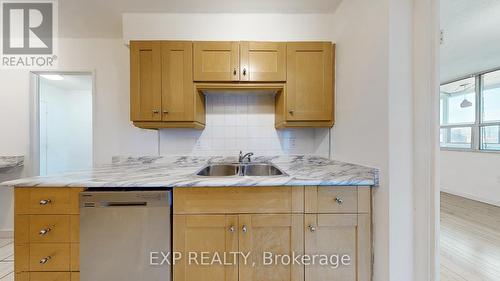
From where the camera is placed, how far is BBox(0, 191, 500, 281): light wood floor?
172 centimetres

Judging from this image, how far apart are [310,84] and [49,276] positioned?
7.64ft

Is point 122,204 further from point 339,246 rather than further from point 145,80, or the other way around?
point 339,246

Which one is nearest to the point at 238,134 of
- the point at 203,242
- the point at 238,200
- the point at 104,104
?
the point at 238,200

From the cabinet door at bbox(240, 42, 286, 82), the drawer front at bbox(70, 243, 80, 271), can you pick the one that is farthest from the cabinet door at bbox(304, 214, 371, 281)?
the drawer front at bbox(70, 243, 80, 271)

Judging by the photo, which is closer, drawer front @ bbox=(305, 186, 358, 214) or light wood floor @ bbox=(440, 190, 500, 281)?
drawer front @ bbox=(305, 186, 358, 214)

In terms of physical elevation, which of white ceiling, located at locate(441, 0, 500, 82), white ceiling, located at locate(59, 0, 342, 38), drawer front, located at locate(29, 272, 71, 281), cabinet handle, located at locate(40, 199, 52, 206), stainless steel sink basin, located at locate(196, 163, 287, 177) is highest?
white ceiling, located at locate(441, 0, 500, 82)

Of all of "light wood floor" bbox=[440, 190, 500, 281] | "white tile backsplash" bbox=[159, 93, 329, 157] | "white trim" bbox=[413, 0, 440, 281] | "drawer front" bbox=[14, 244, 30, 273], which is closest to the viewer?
"white trim" bbox=[413, 0, 440, 281]

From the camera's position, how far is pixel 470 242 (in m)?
2.17

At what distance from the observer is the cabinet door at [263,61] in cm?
184

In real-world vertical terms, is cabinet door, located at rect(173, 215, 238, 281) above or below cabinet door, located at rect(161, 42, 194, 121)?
below

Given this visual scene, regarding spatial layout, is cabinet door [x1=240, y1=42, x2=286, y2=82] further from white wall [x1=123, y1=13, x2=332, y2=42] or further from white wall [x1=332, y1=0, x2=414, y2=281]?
white wall [x1=332, y1=0, x2=414, y2=281]

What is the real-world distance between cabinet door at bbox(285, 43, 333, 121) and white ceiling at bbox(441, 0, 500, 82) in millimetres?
1040

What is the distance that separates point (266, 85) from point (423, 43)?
3.56 feet

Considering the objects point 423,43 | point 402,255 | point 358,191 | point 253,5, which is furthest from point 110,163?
point 423,43
